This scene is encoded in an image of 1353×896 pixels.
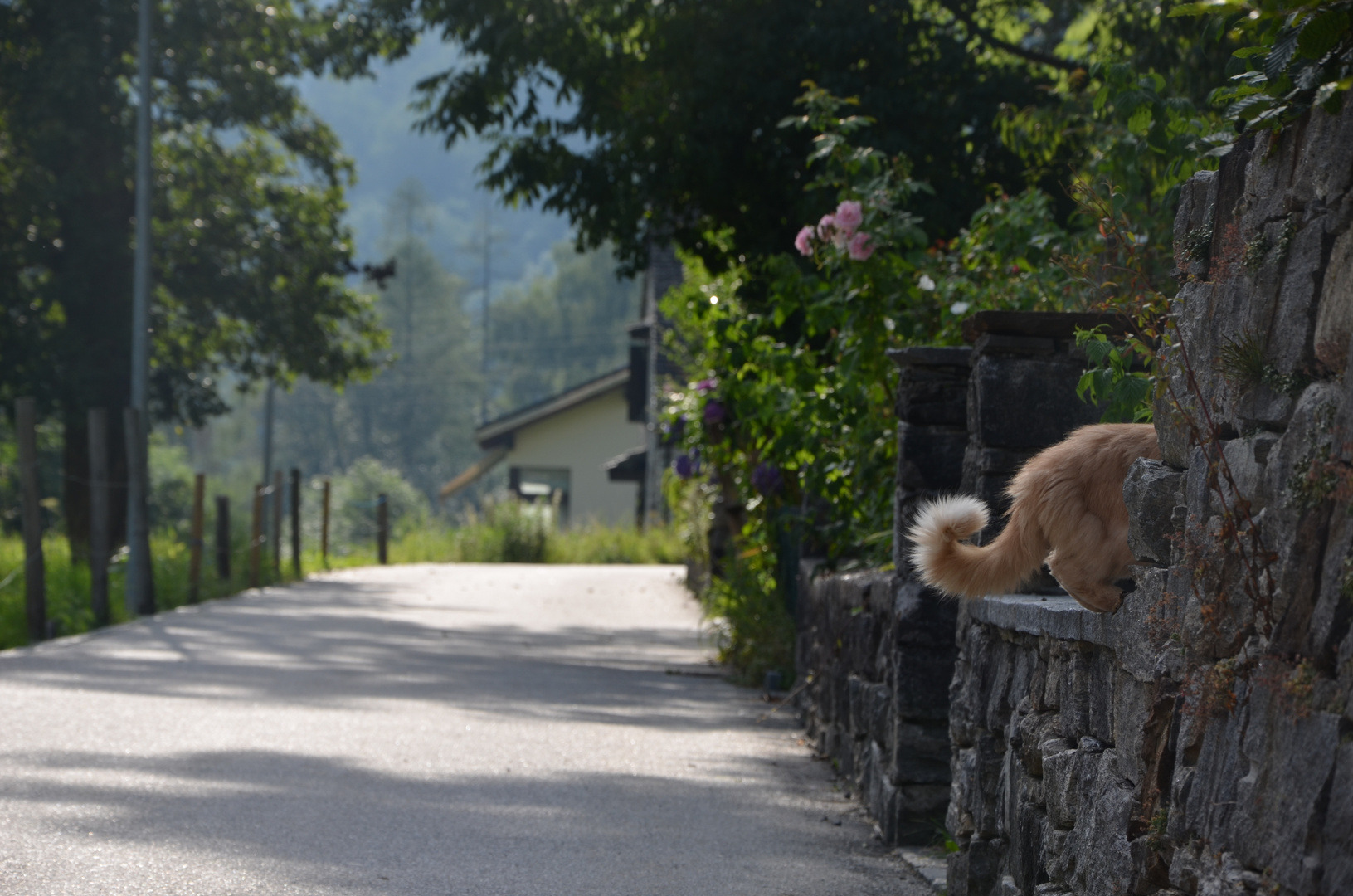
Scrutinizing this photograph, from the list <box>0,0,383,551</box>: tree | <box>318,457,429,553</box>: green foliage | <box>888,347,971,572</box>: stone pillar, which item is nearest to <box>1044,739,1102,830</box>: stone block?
<box>888,347,971,572</box>: stone pillar

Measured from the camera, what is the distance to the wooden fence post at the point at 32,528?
37.7 feet

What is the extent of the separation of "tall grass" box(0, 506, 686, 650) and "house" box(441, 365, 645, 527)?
11.0 metres

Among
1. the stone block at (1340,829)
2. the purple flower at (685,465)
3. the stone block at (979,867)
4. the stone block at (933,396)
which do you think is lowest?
the stone block at (979,867)

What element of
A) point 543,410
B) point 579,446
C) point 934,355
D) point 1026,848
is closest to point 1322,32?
point 1026,848

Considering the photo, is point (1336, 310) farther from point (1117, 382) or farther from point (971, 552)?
point (971, 552)

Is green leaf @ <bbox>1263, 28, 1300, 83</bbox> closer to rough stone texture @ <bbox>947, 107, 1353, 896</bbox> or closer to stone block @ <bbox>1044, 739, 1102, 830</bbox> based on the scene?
rough stone texture @ <bbox>947, 107, 1353, 896</bbox>

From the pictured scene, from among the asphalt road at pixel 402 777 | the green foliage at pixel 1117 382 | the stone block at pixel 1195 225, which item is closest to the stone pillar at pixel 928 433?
the asphalt road at pixel 402 777

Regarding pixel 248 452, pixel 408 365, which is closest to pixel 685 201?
pixel 408 365

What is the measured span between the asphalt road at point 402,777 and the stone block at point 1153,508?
7.45 ft

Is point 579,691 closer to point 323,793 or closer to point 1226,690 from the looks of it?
point 323,793

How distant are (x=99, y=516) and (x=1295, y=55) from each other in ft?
42.4

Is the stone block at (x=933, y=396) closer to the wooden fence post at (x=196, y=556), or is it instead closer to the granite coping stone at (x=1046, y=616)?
the granite coping stone at (x=1046, y=616)

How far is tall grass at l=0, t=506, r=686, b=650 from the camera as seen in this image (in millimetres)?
13602

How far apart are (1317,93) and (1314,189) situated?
160 mm
